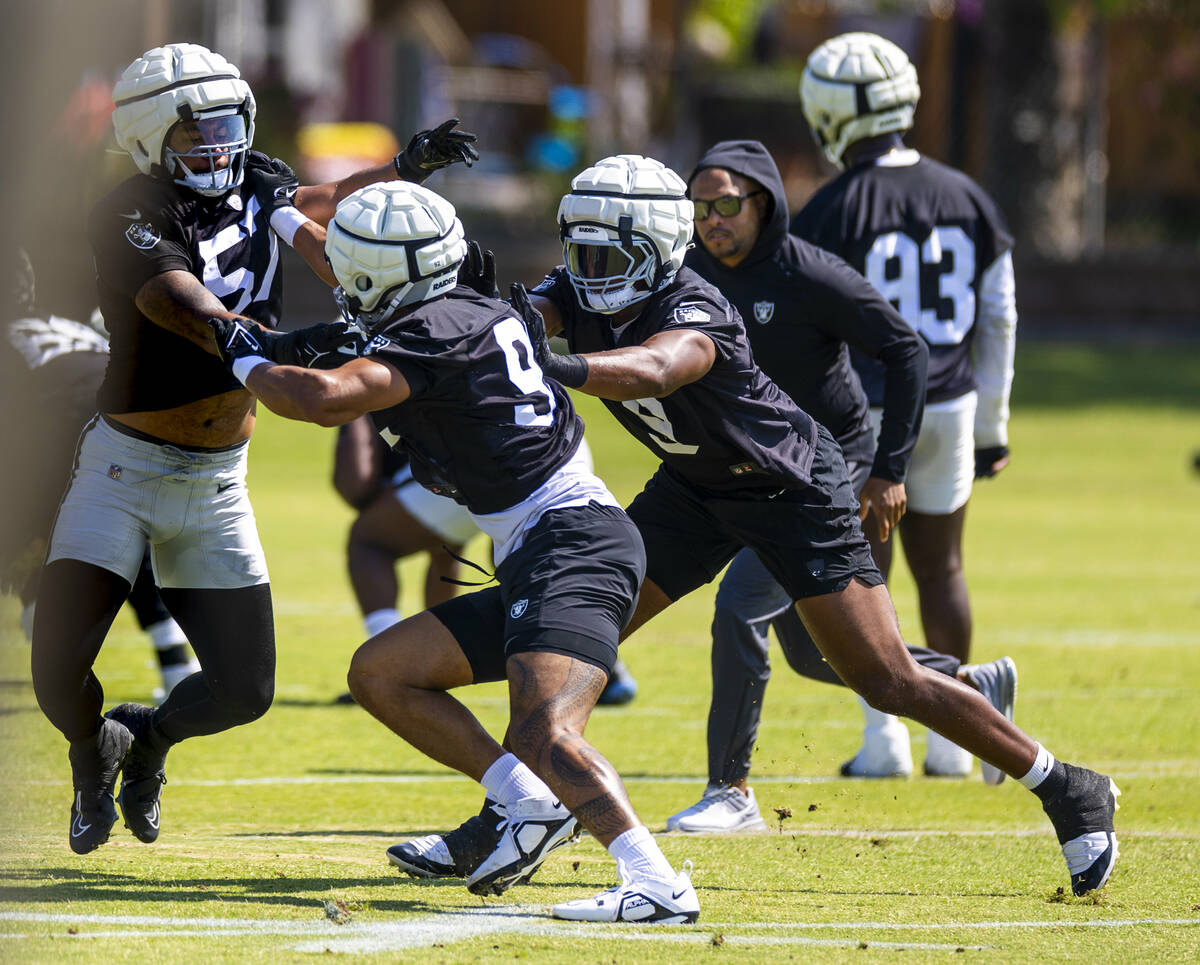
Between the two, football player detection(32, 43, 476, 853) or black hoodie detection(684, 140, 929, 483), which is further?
black hoodie detection(684, 140, 929, 483)

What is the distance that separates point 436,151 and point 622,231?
85 cm

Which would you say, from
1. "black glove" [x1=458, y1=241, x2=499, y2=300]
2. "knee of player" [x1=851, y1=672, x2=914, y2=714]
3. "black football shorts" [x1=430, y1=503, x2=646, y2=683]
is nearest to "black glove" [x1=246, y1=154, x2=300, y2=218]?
"black glove" [x1=458, y1=241, x2=499, y2=300]

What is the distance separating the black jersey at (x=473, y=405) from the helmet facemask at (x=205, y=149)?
2.90ft

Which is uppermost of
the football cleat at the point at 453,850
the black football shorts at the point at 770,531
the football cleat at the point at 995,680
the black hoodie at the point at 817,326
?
the black hoodie at the point at 817,326

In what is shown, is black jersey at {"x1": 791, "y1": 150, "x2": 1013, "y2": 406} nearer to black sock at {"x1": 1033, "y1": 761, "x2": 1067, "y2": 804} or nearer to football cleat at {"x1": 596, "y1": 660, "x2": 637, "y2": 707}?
black sock at {"x1": 1033, "y1": 761, "x2": 1067, "y2": 804}

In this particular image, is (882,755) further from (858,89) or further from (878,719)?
(858,89)

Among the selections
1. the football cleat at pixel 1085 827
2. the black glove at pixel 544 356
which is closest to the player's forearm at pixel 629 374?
the black glove at pixel 544 356

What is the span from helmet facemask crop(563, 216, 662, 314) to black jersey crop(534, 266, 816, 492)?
0.08 metres

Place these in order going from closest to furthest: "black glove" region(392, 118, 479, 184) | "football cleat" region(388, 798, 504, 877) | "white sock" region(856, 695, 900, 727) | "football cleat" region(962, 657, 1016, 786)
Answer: "football cleat" region(388, 798, 504, 877) → "black glove" region(392, 118, 479, 184) → "football cleat" region(962, 657, 1016, 786) → "white sock" region(856, 695, 900, 727)

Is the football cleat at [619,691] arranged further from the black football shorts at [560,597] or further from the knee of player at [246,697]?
the black football shorts at [560,597]

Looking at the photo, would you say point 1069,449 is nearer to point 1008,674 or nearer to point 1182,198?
point 1182,198

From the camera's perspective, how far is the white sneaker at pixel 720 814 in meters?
6.39

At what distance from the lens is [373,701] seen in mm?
5250

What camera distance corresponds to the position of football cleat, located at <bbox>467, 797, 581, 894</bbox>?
5.02 m
